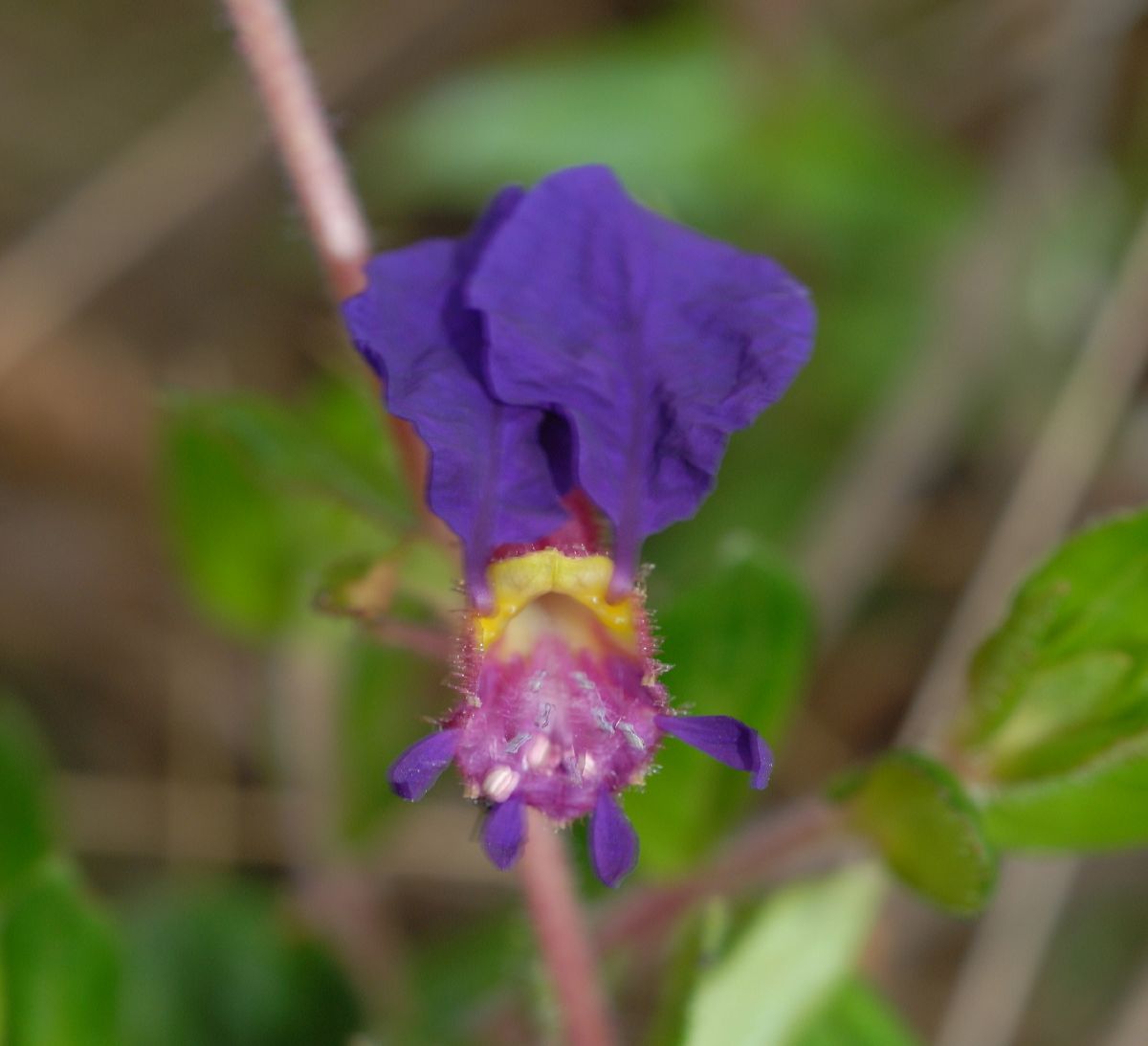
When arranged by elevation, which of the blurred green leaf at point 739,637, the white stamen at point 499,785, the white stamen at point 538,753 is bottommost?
the white stamen at point 499,785

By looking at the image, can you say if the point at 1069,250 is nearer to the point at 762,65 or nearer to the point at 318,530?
the point at 762,65

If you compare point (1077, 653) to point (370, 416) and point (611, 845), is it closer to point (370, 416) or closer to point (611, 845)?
point (611, 845)

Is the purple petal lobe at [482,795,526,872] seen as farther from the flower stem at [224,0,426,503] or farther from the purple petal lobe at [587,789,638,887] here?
the flower stem at [224,0,426,503]

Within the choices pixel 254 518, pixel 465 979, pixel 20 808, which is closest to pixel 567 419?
pixel 254 518

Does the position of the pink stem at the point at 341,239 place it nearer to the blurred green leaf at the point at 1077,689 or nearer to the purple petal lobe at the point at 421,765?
the purple petal lobe at the point at 421,765


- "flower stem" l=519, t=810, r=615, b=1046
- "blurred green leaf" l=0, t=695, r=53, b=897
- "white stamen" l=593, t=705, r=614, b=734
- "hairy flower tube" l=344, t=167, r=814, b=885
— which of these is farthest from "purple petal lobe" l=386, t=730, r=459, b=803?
"blurred green leaf" l=0, t=695, r=53, b=897

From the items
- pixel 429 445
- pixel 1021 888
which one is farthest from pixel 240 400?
pixel 1021 888

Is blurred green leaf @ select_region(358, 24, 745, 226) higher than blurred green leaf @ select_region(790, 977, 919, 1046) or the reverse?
higher

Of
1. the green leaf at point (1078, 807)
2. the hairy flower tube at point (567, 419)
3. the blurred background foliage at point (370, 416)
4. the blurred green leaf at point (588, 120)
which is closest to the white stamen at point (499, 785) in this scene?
the hairy flower tube at point (567, 419)
